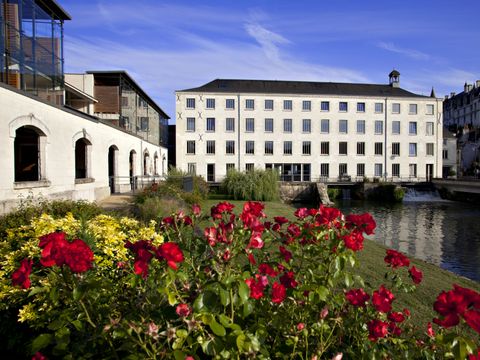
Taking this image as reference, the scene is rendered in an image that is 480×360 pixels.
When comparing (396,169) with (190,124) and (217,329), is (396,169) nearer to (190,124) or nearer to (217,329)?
(190,124)

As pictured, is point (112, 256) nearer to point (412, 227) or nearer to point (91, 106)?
point (412, 227)

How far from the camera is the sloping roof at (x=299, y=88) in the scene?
43.0 metres

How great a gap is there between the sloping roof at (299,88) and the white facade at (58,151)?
2195 centimetres

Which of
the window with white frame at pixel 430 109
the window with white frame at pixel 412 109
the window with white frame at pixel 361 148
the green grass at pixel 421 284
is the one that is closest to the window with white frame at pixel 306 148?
the window with white frame at pixel 361 148

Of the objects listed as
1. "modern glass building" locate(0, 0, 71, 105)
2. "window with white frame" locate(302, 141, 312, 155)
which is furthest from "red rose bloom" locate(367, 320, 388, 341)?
"window with white frame" locate(302, 141, 312, 155)

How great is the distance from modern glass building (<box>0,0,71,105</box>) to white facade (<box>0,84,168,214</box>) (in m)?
0.69

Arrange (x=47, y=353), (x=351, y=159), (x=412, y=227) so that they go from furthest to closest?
(x=351, y=159)
(x=412, y=227)
(x=47, y=353)

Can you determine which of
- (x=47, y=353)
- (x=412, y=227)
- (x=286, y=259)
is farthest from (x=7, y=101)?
(x=412, y=227)

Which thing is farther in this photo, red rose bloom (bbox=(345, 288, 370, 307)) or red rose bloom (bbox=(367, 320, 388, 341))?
red rose bloom (bbox=(345, 288, 370, 307))

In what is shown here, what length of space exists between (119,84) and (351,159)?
94.4ft

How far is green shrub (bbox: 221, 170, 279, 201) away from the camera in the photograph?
79.5ft

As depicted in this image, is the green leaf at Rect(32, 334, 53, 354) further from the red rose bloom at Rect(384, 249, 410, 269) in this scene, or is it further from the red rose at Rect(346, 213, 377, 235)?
the red rose bloom at Rect(384, 249, 410, 269)

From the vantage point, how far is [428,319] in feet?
15.6

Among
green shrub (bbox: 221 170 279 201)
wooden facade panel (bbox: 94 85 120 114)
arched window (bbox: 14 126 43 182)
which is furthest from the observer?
wooden facade panel (bbox: 94 85 120 114)
